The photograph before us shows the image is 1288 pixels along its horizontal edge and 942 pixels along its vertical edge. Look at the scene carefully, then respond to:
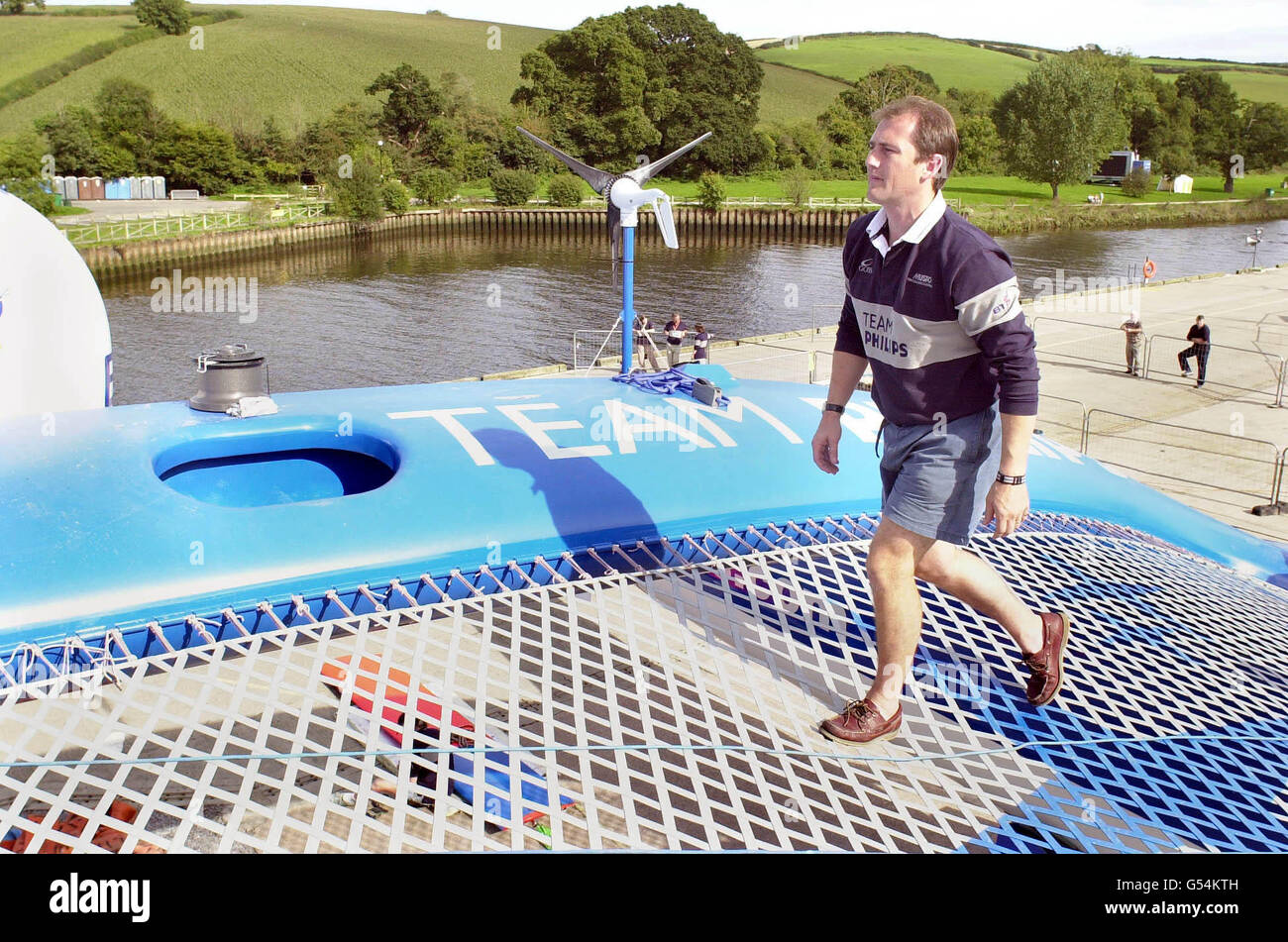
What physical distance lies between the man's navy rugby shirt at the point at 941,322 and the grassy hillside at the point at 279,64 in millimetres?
95960

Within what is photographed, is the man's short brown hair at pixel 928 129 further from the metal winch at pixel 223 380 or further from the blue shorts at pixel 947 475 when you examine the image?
the metal winch at pixel 223 380

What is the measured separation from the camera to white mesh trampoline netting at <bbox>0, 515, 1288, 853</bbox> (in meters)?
4.00

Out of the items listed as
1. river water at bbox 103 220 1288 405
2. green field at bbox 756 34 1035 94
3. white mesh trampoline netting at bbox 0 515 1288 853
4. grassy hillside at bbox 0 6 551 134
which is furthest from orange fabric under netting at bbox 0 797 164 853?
green field at bbox 756 34 1035 94

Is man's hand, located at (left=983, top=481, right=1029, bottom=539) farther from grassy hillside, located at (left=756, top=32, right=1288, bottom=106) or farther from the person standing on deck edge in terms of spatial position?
grassy hillside, located at (left=756, top=32, right=1288, bottom=106)

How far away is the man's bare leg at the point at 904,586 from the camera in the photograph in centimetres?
518

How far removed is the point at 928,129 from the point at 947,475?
62.2 inches

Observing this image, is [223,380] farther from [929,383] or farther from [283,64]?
[283,64]

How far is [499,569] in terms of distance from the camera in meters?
6.85

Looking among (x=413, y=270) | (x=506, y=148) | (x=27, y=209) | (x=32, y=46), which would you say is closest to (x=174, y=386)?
(x=27, y=209)

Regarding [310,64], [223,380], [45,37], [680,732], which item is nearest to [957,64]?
[310,64]

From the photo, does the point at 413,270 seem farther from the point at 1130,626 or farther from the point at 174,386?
the point at 1130,626

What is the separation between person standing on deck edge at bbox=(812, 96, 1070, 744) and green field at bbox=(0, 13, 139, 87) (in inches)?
5432

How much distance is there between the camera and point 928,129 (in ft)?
16.1
